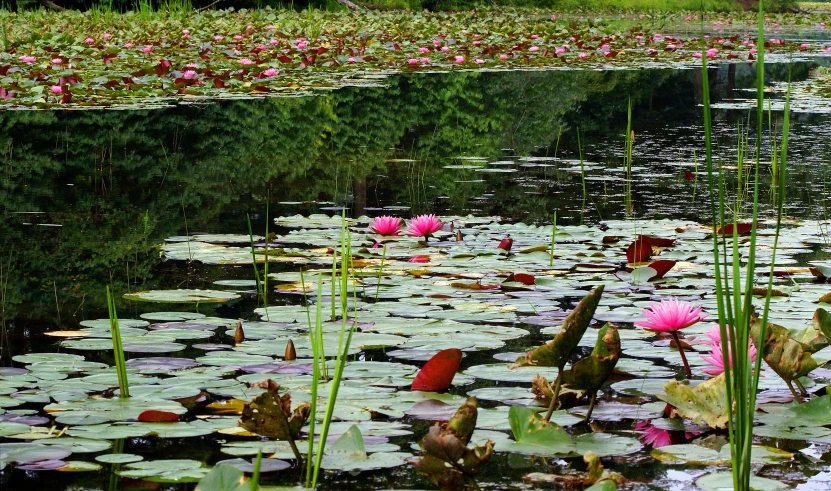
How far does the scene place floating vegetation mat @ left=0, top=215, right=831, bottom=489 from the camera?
4.61 ft

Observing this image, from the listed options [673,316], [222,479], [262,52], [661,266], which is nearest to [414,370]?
[673,316]

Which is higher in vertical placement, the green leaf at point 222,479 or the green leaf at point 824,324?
the green leaf at point 824,324

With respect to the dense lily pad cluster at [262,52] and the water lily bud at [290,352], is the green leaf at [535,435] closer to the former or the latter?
the water lily bud at [290,352]

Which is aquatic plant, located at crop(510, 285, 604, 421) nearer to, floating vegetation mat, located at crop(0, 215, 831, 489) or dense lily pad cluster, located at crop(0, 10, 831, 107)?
floating vegetation mat, located at crop(0, 215, 831, 489)

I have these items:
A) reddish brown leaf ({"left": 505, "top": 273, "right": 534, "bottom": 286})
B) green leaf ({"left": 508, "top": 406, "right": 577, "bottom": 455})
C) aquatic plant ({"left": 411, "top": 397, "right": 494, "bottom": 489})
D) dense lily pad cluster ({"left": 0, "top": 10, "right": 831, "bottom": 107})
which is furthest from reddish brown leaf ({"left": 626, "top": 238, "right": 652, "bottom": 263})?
dense lily pad cluster ({"left": 0, "top": 10, "right": 831, "bottom": 107})

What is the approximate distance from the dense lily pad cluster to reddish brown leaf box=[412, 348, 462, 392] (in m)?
3.36

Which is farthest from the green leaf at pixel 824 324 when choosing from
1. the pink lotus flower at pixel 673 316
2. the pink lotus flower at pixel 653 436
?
the pink lotus flower at pixel 653 436

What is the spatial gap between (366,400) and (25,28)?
9048 millimetres

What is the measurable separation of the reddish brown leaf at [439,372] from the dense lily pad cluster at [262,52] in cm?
336

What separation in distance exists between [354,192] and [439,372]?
2.36 metres

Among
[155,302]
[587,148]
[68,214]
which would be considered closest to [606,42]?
[587,148]

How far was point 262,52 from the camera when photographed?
935 cm

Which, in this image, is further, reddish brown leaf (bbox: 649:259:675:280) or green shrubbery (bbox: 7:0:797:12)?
green shrubbery (bbox: 7:0:797:12)

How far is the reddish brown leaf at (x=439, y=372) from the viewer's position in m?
1.61
